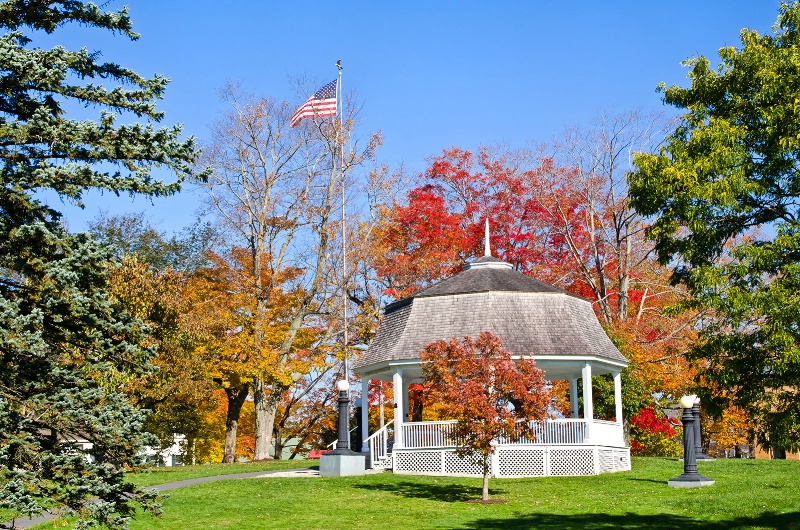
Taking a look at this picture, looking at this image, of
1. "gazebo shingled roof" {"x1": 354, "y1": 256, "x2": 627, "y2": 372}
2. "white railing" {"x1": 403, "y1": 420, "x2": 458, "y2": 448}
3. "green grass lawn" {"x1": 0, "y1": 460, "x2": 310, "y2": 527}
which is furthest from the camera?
"gazebo shingled roof" {"x1": 354, "y1": 256, "x2": 627, "y2": 372}

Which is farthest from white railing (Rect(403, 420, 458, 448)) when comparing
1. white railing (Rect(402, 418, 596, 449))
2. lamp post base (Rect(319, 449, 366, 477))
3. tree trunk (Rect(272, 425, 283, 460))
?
tree trunk (Rect(272, 425, 283, 460))

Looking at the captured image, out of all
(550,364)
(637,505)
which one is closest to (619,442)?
(550,364)

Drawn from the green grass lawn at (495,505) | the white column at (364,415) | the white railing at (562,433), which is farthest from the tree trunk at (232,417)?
the white railing at (562,433)

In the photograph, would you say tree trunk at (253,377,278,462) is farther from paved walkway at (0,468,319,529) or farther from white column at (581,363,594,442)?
white column at (581,363,594,442)

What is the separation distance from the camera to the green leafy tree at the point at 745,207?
44.0ft

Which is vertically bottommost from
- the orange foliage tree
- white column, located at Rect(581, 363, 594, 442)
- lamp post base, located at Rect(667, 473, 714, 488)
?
lamp post base, located at Rect(667, 473, 714, 488)

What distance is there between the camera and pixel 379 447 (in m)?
28.7

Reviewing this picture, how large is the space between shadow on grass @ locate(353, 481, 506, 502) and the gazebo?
2883 mm

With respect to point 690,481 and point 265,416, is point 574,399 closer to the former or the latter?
point 690,481

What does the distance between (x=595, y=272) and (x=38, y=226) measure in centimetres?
3547

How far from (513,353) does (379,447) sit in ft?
19.4

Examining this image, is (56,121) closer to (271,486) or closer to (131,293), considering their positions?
(271,486)

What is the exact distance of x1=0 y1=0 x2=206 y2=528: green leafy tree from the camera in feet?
33.2

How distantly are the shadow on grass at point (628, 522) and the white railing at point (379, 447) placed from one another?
34.3 feet
